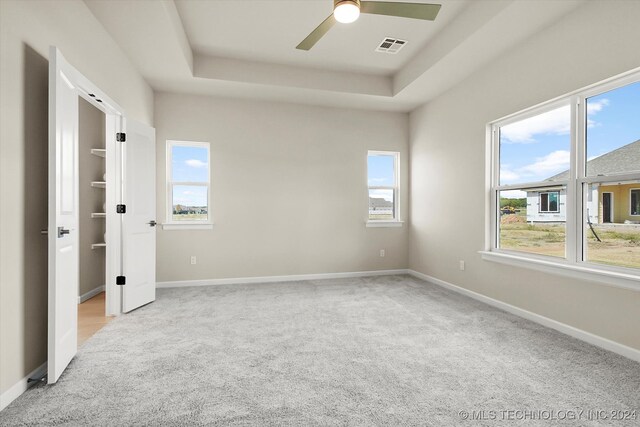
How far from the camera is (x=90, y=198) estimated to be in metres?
4.31

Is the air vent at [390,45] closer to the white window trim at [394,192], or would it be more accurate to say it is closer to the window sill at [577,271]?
the white window trim at [394,192]

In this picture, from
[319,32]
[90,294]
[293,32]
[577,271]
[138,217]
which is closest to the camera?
[319,32]

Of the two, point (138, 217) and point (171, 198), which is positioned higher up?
point (171, 198)

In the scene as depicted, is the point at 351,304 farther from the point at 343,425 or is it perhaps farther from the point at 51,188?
the point at 51,188

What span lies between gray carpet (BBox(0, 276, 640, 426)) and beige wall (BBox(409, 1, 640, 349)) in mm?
297

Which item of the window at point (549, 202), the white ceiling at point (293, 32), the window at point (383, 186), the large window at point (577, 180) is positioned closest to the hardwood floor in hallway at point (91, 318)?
the white ceiling at point (293, 32)

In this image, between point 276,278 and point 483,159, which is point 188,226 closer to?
point 276,278

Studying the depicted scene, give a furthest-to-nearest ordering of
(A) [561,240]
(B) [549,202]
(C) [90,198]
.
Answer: (C) [90,198], (B) [549,202], (A) [561,240]

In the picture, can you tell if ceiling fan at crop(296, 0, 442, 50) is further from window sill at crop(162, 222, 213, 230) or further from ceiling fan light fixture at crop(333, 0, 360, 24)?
window sill at crop(162, 222, 213, 230)

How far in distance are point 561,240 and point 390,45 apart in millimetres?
2832

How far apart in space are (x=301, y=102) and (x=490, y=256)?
343 centimetres

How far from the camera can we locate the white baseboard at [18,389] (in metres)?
1.75

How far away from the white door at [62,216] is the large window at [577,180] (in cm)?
398

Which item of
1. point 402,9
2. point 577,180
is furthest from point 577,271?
point 402,9
